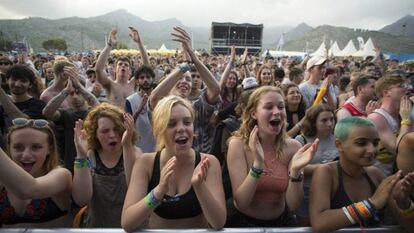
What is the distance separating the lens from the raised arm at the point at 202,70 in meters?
4.18

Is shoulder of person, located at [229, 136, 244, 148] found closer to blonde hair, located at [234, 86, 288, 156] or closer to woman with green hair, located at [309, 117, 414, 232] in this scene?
blonde hair, located at [234, 86, 288, 156]

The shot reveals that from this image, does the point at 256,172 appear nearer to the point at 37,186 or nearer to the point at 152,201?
the point at 152,201

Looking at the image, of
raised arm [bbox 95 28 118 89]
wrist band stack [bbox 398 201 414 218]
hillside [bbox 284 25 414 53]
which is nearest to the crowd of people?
wrist band stack [bbox 398 201 414 218]

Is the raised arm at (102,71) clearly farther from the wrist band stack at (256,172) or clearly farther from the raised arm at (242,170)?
the wrist band stack at (256,172)

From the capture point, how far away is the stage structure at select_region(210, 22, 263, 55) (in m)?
43.7

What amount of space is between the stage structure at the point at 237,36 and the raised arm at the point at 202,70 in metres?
39.8

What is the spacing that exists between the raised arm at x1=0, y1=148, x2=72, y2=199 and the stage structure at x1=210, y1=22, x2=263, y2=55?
42240 millimetres

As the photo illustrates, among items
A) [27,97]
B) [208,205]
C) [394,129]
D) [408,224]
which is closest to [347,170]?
[408,224]

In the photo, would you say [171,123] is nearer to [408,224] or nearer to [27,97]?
[408,224]

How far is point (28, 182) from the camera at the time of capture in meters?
1.79

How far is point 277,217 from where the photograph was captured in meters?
2.47

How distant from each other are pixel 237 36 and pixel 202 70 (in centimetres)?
4209

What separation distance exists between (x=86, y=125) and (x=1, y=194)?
102 centimetres

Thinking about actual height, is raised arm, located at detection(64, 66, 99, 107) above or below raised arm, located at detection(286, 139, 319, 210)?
above
